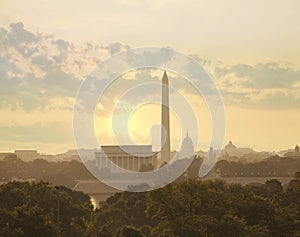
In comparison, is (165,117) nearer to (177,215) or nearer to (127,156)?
(127,156)

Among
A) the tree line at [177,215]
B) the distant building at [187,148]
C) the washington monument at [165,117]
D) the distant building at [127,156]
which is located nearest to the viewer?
the tree line at [177,215]

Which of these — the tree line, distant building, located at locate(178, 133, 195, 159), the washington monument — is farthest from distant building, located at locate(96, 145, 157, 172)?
the tree line

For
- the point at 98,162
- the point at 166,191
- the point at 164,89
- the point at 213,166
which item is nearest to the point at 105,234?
the point at 166,191

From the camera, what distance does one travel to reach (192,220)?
33.1 m

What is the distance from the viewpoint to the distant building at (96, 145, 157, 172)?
440ft

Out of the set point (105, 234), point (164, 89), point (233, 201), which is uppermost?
point (164, 89)

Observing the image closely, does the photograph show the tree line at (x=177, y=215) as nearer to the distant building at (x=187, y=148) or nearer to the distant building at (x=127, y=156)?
the distant building at (x=127, y=156)

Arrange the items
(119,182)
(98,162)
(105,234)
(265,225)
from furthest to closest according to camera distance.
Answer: (98,162) → (119,182) → (105,234) → (265,225)

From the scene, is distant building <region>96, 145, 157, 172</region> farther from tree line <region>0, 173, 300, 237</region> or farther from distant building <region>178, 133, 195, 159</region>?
tree line <region>0, 173, 300, 237</region>

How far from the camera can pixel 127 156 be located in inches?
5384

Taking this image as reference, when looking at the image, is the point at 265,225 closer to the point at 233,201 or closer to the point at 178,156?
the point at 233,201

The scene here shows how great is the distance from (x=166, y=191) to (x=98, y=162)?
347 ft

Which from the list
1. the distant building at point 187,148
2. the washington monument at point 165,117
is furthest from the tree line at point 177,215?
the distant building at point 187,148

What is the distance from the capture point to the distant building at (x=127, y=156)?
13402 cm
